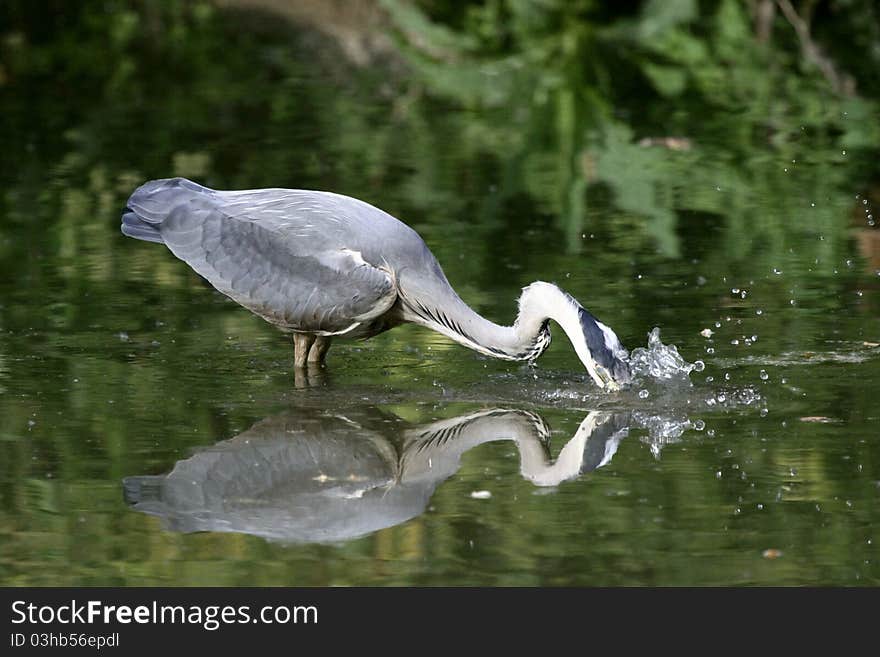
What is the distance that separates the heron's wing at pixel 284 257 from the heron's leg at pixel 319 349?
124mm

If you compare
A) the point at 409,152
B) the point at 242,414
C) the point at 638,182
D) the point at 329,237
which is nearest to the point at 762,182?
the point at 638,182

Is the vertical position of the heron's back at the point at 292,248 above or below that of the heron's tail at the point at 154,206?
below

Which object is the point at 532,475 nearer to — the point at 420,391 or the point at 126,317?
the point at 420,391

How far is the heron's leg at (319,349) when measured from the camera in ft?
32.4

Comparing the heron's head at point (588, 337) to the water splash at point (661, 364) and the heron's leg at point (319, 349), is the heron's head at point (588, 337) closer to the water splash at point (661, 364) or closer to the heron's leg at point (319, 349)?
the water splash at point (661, 364)

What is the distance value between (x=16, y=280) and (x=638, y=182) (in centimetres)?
515

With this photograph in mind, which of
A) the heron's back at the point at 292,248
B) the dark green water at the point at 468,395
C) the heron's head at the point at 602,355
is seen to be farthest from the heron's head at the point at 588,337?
the heron's back at the point at 292,248

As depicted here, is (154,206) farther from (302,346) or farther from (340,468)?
(340,468)

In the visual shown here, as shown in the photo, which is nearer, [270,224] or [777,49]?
[270,224]

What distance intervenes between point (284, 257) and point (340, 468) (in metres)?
1.99

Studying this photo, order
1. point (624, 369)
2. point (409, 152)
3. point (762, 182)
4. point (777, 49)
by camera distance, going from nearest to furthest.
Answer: point (624, 369)
point (762, 182)
point (409, 152)
point (777, 49)

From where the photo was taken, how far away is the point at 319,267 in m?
9.69

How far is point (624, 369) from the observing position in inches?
351

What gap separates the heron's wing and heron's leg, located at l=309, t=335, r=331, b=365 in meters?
0.12
